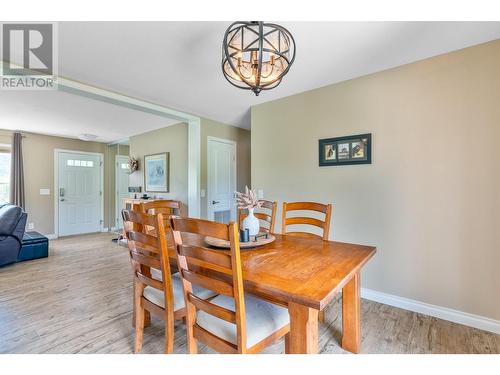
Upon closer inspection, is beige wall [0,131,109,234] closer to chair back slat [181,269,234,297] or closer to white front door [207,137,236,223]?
white front door [207,137,236,223]

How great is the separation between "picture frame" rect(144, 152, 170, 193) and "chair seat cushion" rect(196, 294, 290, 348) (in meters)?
3.60

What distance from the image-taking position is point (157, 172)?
190 inches

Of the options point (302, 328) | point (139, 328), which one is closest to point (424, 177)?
point (302, 328)

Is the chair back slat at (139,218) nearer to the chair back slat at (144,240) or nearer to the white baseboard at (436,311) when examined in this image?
the chair back slat at (144,240)

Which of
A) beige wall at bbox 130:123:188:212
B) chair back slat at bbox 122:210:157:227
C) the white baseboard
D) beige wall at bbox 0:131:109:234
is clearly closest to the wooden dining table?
chair back slat at bbox 122:210:157:227

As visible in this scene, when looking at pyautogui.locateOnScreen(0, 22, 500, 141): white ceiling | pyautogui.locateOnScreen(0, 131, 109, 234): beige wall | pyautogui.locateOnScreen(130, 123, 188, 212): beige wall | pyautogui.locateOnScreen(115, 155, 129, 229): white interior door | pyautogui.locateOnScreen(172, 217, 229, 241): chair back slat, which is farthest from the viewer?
pyautogui.locateOnScreen(115, 155, 129, 229): white interior door

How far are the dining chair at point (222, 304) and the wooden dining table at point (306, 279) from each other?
0.11m

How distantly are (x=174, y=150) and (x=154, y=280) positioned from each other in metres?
3.31

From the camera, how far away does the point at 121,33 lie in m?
1.82

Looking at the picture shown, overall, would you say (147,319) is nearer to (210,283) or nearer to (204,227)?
(210,283)

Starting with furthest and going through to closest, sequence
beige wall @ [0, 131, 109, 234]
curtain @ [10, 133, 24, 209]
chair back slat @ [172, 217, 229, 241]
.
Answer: beige wall @ [0, 131, 109, 234]
curtain @ [10, 133, 24, 209]
chair back slat @ [172, 217, 229, 241]

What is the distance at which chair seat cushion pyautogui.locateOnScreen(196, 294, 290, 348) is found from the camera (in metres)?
1.20

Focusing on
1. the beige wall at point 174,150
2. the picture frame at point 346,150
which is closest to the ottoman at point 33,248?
the beige wall at point 174,150

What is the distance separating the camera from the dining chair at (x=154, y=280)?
1438mm
